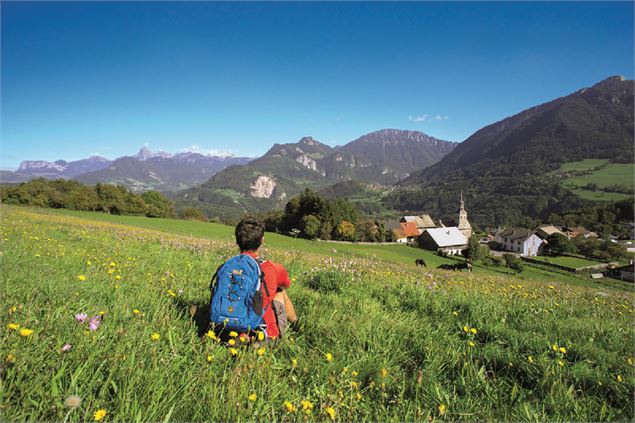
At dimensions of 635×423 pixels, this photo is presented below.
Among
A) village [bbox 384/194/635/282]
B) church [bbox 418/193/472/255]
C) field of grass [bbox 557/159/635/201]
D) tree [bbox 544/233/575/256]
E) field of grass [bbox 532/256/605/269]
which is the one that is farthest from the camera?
field of grass [bbox 557/159/635/201]

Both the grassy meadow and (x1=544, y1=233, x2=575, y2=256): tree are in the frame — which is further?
(x1=544, y1=233, x2=575, y2=256): tree

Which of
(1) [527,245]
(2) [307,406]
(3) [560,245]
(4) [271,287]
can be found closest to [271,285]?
(4) [271,287]

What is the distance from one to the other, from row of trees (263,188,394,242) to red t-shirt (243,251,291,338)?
5999cm

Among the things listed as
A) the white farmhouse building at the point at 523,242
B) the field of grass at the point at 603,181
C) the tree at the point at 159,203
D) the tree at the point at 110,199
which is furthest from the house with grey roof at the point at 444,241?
the field of grass at the point at 603,181

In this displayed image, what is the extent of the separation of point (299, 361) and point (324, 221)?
217ft

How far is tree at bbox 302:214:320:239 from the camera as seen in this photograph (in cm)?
6531

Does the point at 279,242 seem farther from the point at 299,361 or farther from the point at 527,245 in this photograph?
the point at 527,245

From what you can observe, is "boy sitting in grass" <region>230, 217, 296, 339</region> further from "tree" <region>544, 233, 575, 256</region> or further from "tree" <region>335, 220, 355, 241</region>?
"tree" <region>544, 233, 575, 256</region>

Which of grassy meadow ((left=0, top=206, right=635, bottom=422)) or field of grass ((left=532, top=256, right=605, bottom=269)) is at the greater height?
grassy meadow ((left=0, top=206, right=635, bottom=422))

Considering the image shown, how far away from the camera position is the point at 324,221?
69188 mm

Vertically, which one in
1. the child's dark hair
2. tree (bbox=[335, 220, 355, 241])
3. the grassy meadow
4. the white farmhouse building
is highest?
the child's dark hair

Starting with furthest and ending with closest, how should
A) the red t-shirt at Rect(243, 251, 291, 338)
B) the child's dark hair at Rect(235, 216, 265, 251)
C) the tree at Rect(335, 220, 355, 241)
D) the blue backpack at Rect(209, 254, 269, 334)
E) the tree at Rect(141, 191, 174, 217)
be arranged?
the tree at Rect(141, 191, 174, 217), the tree at Rect(335, 220, 355, 241), the child's dark hair at Rect(235, 216, 265, 251), the red t-shirt at Rect(243, 251, 291, 338), the blue backpack at Rect(209, 254, 269, 334)

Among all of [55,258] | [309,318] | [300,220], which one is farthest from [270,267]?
[300,220]

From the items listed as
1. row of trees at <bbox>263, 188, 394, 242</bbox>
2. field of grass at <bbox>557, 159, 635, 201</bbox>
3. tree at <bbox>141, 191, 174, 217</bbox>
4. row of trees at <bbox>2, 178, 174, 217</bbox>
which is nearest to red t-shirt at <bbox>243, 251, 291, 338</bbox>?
row of trees at <bbox>263, 188, 394, 242</bbox>
